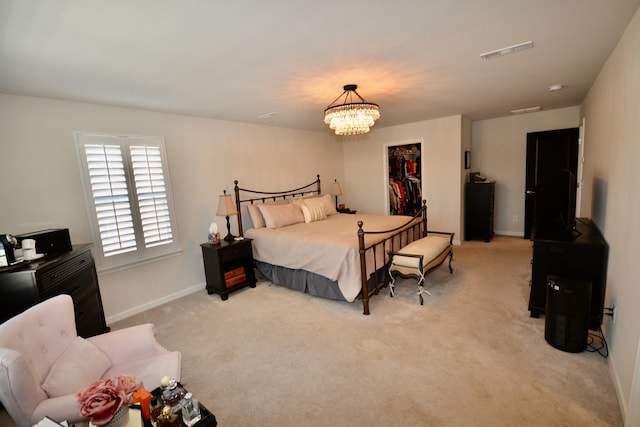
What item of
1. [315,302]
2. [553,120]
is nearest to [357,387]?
[315,302]

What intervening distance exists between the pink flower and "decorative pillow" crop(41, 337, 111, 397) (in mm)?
501

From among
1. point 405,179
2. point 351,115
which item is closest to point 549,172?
point 405,179

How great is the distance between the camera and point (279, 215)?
14.7 feet

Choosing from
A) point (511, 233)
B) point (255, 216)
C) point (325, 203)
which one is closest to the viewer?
point (255, 216)

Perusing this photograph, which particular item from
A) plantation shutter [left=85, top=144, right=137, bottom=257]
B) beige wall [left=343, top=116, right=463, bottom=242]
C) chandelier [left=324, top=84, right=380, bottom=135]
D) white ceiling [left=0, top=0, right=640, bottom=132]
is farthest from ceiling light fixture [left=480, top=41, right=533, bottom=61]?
plantation shutter [left=85, top=144, right=137, bottom=257]

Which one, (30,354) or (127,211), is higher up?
(127,211)

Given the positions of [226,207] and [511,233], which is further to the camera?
[511,233]

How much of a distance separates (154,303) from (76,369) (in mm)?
2320

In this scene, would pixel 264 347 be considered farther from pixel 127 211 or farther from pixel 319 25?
pixel 319 25

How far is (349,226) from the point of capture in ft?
13.8

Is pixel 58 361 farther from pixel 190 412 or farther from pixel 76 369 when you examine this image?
pixel 190 412

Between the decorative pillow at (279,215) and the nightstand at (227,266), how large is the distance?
1.55 feet

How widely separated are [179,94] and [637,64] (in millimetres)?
3701

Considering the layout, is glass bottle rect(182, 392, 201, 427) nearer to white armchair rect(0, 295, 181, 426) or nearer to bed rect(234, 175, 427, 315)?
white armchair rect(0, 295, 181, 426)
